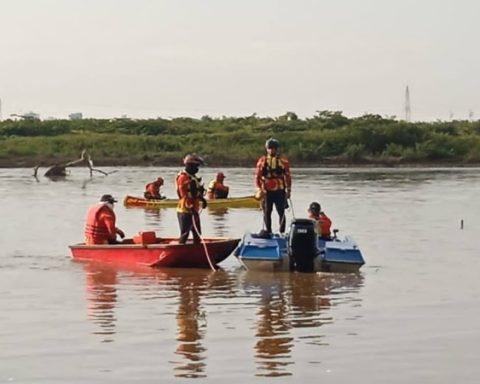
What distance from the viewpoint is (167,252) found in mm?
16812

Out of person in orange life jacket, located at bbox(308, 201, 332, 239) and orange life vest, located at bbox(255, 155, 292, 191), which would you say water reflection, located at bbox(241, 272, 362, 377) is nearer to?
person in orange life jacket, located at bbox(308, 201, 332, 239)

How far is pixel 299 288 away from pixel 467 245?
7.12m

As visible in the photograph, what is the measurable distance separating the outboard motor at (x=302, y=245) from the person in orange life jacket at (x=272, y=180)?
3.92 ft

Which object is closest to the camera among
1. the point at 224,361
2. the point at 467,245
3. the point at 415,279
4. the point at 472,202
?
the point at 224,361

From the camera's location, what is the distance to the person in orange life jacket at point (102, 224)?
685 inches

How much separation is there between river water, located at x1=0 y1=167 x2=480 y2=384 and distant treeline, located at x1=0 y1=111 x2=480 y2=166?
44.6 m

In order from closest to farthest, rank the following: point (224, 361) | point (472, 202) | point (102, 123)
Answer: point (224, 361), point (472, 202), point (102, 123)

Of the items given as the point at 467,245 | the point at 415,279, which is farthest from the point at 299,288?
the point at 467,245

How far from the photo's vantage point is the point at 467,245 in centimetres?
2131

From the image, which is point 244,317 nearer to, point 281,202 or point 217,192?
Answer: point 281,202

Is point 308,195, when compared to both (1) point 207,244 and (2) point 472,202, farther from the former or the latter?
(1) point 207,244

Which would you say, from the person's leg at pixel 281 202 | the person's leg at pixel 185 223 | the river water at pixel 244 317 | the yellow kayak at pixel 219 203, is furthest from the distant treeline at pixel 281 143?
the person's leg at pixel 185 223

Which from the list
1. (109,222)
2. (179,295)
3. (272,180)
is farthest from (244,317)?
(109,222)

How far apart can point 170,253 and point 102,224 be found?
55.0 inches
